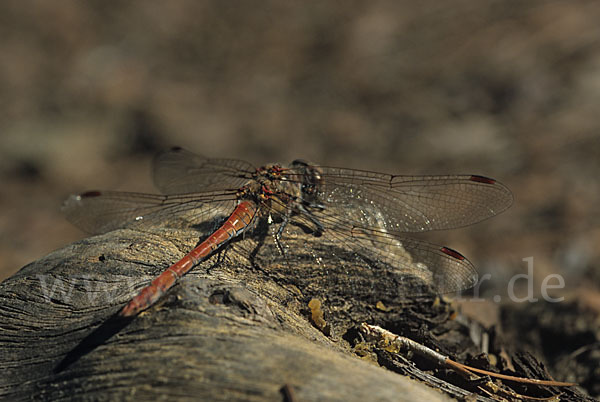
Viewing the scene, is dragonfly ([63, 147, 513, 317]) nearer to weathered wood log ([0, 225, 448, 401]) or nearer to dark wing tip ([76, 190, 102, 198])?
dark wing tip ([76, 190, 102, 198])

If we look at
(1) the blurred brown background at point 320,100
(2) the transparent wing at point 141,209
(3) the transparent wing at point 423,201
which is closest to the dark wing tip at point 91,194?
(2) the transparent wing at point 141,209

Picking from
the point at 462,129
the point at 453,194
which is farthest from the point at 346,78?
the point at 453,194

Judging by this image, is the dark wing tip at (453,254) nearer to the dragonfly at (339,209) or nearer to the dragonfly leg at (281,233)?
the dragonfly at (339,209)

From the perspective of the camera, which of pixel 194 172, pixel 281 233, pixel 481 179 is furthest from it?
pixel 194 172

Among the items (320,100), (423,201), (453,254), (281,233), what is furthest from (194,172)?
(320,100)

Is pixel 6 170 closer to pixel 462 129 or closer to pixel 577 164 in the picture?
pixel 462 129

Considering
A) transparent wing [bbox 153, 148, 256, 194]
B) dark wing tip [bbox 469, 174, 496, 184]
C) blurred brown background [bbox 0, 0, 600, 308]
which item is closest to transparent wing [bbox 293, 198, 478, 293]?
dark wing tip [bbox 469, 174, 496, 184]

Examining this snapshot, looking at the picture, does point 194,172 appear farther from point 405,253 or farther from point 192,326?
point 192,326
